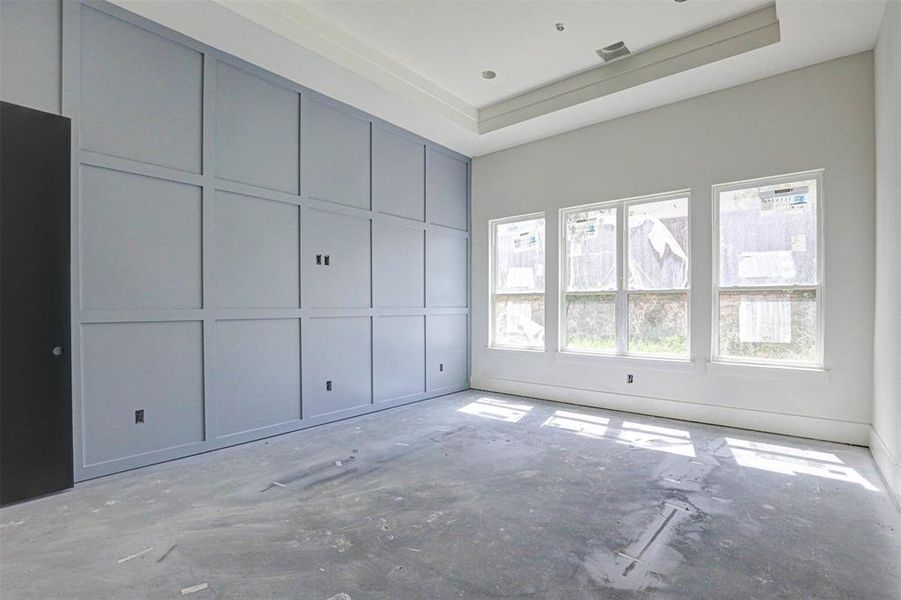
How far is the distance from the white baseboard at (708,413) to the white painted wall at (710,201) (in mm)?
11

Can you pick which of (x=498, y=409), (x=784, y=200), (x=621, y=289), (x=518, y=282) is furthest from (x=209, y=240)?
(x=784, y=200)

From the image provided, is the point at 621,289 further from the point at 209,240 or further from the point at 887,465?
the point at 209,240

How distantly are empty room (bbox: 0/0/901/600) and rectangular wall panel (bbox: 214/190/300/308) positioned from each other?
0.10 ft

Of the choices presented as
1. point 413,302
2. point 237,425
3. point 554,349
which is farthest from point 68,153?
point 554,349

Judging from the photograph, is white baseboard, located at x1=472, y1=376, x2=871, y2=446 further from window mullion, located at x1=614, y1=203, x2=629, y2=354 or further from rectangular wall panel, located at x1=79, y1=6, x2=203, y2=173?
rectangular wall panel, located at x1=79, y1=6, x2=203, y2=173

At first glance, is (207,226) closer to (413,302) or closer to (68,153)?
(68,153)

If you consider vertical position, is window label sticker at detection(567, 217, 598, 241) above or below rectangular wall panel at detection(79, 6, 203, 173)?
below

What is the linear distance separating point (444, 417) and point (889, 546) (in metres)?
3.64

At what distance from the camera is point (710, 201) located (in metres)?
4.79

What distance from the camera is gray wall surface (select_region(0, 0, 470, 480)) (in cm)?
322

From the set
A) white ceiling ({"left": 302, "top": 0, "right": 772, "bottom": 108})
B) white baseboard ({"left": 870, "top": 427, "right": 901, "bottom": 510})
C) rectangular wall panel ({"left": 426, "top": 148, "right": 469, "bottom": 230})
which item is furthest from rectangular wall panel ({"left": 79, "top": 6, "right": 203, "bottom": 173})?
white baseboard ({"left": 870, "top": 427, "right": 901, "bottom": 510})

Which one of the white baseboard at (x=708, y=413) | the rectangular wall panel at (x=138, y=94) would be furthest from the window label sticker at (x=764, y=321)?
the rectangular wall panel at (x=138, y=94)

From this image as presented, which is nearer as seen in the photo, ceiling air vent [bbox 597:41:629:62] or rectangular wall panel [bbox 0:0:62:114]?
rectangular wall panel [bbox 0:0:62:114]

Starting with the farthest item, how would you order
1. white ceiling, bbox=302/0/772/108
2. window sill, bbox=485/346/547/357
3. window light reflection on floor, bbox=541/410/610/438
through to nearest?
window sill, bbox=485/346/547/357 → window light reflection on floor, bbox=541/410/610/438 → white ceiling, bbox=302/0/772/108
